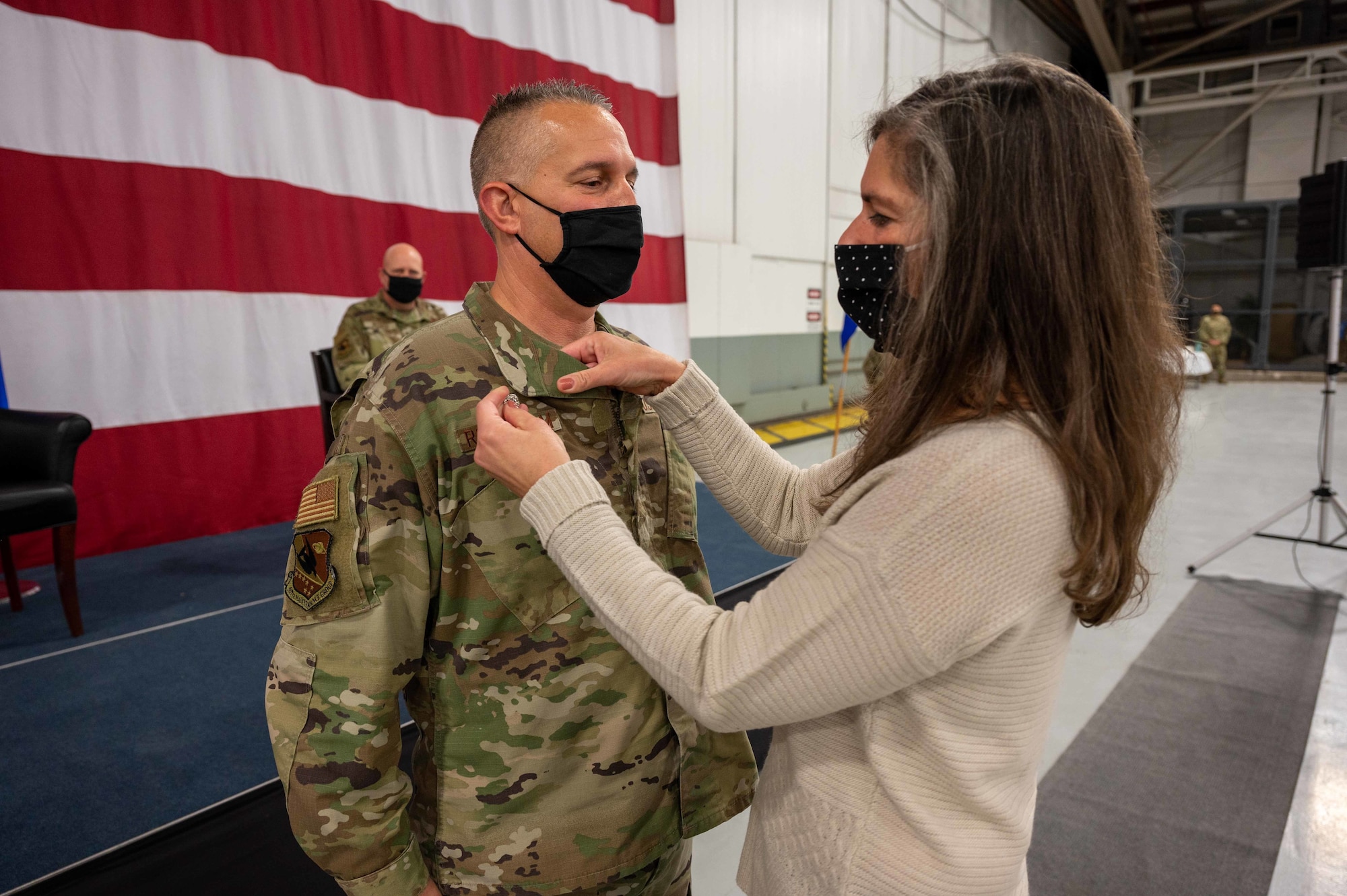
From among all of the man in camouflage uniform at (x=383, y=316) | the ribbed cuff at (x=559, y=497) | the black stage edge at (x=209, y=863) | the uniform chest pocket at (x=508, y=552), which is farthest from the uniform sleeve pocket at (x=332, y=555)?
the man in camouflage uniform at (x=383, y=316)

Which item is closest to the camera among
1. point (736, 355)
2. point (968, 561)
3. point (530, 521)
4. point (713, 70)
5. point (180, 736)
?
point (968, 561)

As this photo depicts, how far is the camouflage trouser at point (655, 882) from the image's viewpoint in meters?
1.02

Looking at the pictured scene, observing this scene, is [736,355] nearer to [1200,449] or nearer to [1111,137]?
[1200,449]

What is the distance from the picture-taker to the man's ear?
3.78ft

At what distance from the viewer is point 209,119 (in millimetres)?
3766

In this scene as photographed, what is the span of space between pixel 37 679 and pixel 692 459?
8.88 ft

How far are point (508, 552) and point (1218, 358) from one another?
15.0 m

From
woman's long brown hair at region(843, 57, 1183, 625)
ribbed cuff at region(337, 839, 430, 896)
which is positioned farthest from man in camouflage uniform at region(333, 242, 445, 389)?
woman's long brown hair at region(843, 57, 1183, 625)

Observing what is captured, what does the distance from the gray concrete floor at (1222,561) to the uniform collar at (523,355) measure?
80 cm

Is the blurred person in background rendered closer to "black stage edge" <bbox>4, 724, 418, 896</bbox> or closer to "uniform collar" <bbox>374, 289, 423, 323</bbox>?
"uniform collar" <bbox>374, 289, 423, 323</bbox>

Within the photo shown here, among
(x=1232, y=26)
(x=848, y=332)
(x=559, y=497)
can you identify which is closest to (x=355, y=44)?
(x=848, y=332)

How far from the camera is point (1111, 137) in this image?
77 cm

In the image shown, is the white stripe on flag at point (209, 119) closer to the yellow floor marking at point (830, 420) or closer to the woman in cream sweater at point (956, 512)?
the woman in cream sweater at point (956, 512)

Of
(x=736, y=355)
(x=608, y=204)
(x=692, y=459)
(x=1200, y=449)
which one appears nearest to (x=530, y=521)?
(x=692, y=459)
